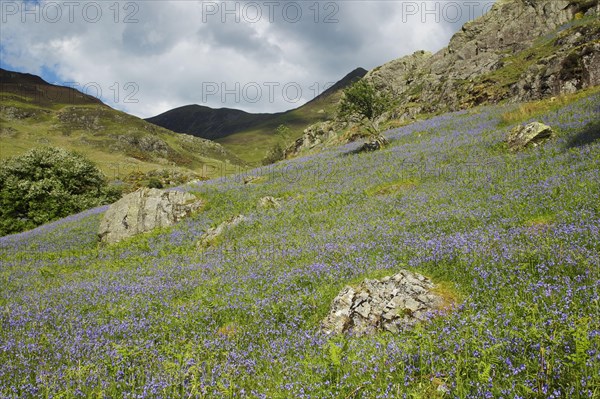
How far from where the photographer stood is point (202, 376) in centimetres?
525

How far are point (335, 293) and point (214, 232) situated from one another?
9363mm

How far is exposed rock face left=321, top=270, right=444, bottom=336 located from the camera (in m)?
6.24

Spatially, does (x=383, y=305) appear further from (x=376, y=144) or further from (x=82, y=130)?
(x=82, y=130)

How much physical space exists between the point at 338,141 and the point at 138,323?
139 ft

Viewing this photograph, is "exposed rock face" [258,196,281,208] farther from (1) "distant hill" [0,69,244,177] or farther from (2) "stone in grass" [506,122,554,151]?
(1) "distant hill" [0,69,244,177]

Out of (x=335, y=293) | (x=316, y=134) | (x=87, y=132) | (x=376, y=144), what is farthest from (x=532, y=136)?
(x=87, y=132)

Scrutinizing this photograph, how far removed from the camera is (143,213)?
65.7 feet

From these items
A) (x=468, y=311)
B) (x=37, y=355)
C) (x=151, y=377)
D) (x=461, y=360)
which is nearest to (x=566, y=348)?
(x=461, y=360)

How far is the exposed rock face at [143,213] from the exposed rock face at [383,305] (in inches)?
607

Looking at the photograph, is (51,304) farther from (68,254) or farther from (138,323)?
(68,254)

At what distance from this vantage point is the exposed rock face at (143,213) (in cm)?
1917

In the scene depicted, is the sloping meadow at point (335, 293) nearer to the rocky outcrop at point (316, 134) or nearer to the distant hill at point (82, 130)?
the rocky outcrop at point (316, 134)

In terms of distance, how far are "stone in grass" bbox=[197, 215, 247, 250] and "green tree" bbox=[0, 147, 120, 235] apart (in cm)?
2285

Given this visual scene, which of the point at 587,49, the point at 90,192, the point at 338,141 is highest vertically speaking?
the point at 587,49
